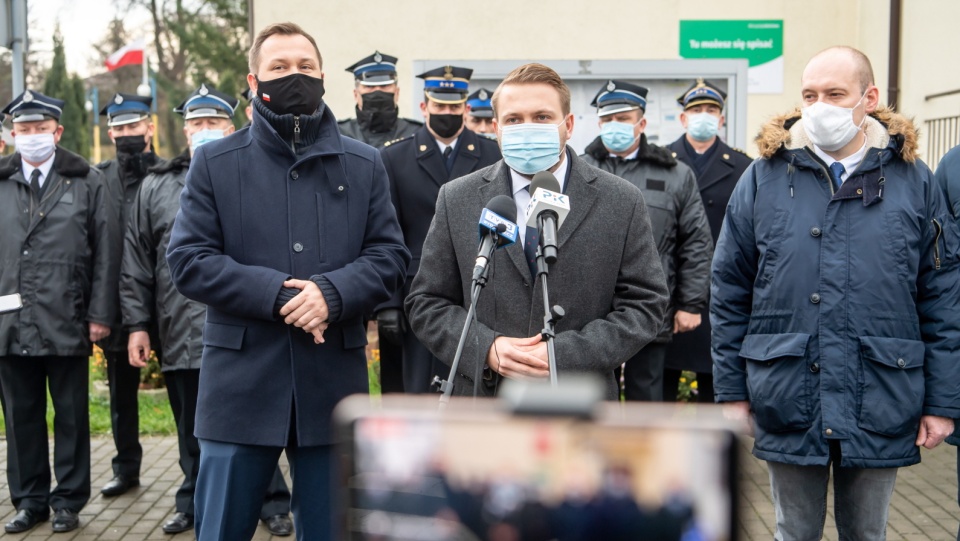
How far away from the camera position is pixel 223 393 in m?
3.86

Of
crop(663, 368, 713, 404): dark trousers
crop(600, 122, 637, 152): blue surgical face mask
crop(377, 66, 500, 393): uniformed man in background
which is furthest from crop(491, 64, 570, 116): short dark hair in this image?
crop(663, 368, 713, 404): dark trousers

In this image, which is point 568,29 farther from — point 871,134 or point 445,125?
point 871,134

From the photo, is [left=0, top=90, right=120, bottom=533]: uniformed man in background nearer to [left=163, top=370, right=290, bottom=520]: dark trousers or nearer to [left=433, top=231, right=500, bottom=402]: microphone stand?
[left=163, top=370, right=290, bottom=520]: dark trousers

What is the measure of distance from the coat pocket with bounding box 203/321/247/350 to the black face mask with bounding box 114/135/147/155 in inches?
138

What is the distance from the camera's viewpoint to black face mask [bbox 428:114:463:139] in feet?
21.6

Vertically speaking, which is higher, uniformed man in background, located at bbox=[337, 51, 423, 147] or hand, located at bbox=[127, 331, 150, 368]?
uniformed man in background, located at bbox=[337, 51, 423, 147]

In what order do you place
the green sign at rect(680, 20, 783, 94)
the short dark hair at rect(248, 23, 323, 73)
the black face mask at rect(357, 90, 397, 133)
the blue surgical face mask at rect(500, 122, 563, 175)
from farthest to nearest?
the green sign at rect(680, 20, 783, 94), the black face mask at rect(357, 90, 397, 133), the short dark hair at rect(248, 23, 323, 73), the blue surgical face mask at rect(500, 122, 563, 175)

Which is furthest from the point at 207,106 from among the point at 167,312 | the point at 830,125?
the point at 830,125

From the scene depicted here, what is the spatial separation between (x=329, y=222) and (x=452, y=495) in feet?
8.05

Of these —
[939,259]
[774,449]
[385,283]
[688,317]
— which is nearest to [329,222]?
[385,283]

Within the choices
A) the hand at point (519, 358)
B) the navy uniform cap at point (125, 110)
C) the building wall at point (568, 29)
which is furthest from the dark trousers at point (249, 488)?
the building wall at point (568, 29)

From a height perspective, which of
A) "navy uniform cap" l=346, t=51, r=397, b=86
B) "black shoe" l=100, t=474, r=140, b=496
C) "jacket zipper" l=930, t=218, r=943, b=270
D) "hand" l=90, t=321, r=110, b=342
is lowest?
"black shoe" l=100, t=474, r=140, b=496

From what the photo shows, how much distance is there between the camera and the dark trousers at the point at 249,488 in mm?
3801

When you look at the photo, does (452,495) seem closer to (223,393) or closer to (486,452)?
(486,452)
